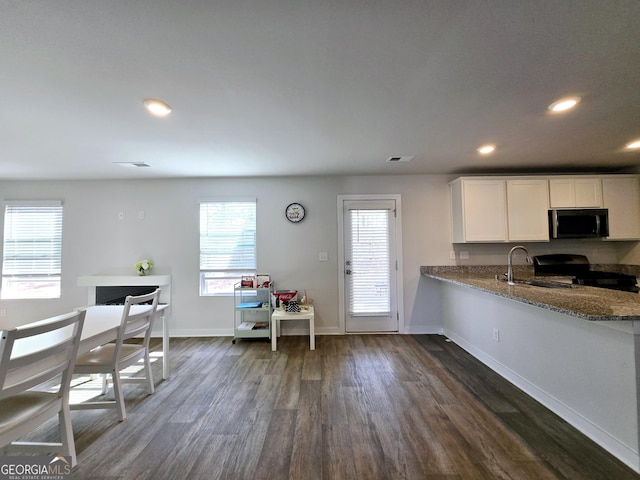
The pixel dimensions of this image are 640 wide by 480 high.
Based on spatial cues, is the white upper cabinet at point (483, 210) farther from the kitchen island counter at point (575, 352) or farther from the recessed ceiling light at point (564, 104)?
the recessed ceiling light at point (564, 104)

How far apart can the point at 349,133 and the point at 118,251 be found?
12.3ft

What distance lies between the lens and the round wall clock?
150 inches

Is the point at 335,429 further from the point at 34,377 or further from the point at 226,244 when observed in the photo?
the point at 226,244

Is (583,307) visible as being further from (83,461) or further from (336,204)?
(83,461)

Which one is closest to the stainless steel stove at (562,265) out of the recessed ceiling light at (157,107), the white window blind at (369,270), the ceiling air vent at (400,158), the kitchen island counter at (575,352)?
the kitchen island counter at (575,352)

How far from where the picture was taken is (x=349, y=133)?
2395mm

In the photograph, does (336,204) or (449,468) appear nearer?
(449,468)

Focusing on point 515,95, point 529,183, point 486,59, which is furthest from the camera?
point 529,183

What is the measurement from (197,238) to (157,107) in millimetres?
2258

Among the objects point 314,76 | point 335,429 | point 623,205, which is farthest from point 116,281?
point 623,205

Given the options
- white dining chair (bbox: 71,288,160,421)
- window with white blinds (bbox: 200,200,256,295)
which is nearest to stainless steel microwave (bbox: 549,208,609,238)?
window with white blinds (bbox: 200,200,256,295)

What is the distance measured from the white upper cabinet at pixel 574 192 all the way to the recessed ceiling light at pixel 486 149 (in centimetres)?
123

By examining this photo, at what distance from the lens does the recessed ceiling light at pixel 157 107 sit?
182 centimetres

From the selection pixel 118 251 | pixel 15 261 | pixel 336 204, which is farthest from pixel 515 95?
pixel 15 261
